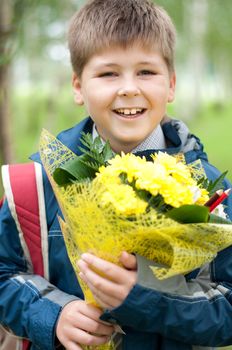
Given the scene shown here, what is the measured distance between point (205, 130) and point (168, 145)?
19.9 m

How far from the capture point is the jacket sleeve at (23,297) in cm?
229

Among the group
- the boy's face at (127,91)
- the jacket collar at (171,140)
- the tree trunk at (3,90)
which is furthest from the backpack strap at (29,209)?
the tree trunk at (3,90)

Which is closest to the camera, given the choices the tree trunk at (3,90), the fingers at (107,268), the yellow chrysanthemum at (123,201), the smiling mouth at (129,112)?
the yellow chrysanthemum at (123,201)

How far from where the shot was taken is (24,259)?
2408 mm

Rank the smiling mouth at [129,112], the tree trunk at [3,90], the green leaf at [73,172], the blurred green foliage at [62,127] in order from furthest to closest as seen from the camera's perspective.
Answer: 1. the blurred green foliage at [62,127]
2. the tree trunk at [3,90]
3. the smiling mouth at [129,112]
4. the green leaf at [73,172]

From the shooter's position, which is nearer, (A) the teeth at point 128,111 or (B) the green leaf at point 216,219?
(B) the green leaf at point 216,219

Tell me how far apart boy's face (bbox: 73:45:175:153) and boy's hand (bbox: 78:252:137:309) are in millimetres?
570

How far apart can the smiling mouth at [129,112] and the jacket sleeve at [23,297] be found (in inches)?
20.4

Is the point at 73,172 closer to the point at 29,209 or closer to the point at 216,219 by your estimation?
the point at 29,209

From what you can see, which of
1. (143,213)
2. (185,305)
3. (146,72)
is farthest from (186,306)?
(146,72)

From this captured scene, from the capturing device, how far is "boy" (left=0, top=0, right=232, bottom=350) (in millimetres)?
2055

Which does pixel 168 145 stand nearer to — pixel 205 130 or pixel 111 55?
pixel 111 55

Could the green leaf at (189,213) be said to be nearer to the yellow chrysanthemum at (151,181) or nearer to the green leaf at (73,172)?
the yellow chrysanthemum at (151,181)

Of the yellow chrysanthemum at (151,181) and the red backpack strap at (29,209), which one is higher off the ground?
the yellow chrysanthemum at (151,181)
